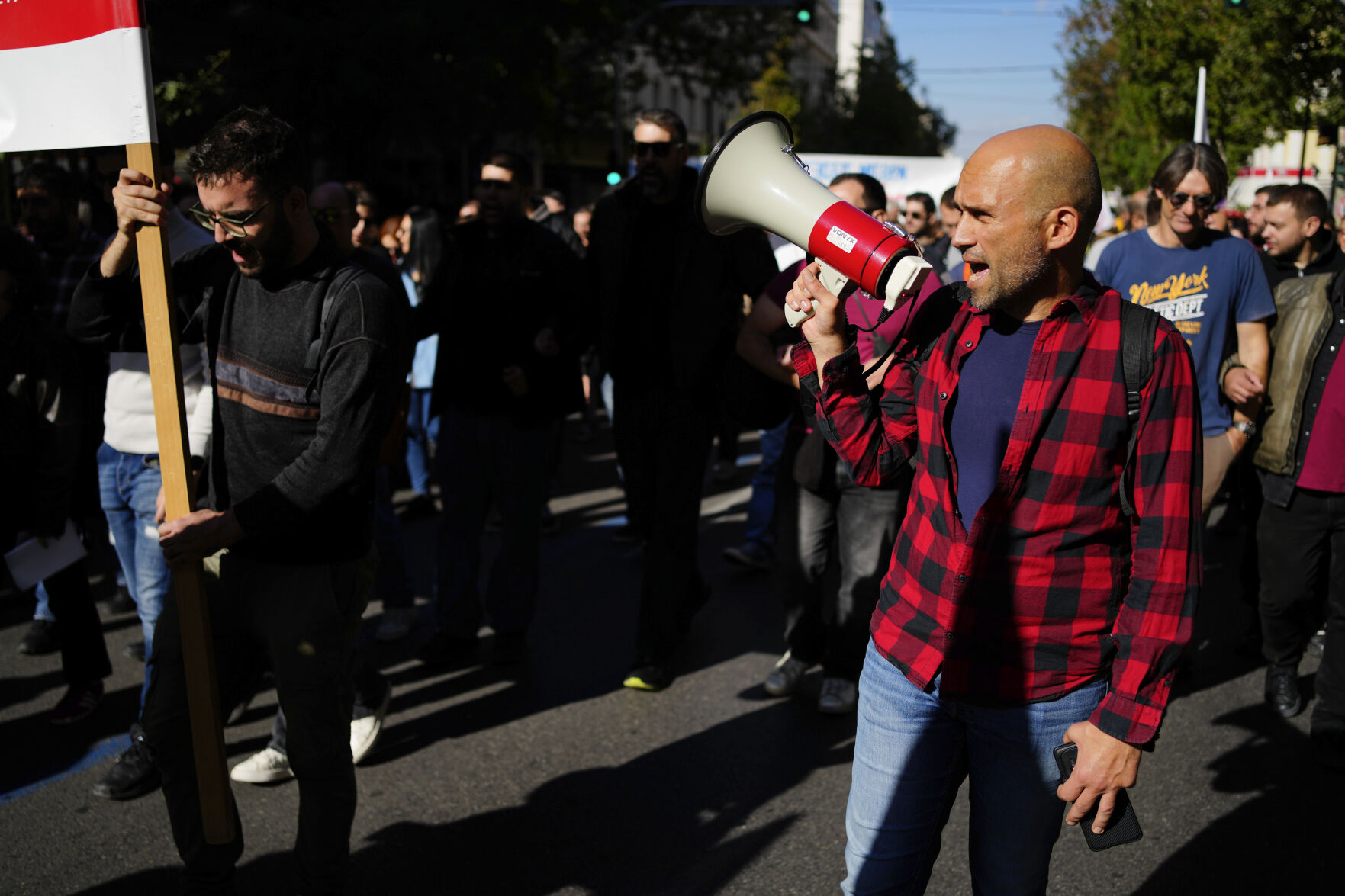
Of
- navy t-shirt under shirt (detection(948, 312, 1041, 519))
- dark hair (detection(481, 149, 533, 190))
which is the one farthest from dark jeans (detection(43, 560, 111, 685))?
navy t-shirt under shirt (detection(948, 312, 1041, 519))

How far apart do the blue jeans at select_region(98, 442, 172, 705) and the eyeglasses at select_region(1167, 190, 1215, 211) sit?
379 centimetres

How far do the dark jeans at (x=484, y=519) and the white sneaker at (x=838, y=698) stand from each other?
4.22ft

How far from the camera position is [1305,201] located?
221 inches

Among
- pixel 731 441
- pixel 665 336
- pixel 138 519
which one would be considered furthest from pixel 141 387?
pixel 731 441

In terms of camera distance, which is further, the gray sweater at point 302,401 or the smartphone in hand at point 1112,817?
the gray sweater at point 302,401

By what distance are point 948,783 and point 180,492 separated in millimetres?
1722

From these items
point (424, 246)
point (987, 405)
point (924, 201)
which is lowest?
point (987, 405)

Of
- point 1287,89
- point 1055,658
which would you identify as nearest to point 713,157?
point 1055,658

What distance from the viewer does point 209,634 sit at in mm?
2543

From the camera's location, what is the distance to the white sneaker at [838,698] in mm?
4141

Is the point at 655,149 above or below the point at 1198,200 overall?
above

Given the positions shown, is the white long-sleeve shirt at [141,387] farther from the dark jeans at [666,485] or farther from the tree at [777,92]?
the tree at [777,92]

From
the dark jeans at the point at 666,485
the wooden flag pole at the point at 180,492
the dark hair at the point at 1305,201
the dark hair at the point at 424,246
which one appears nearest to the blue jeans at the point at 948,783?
the wooden flag pole at the point at 180,492

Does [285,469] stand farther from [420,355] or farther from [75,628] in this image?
[420,355]
